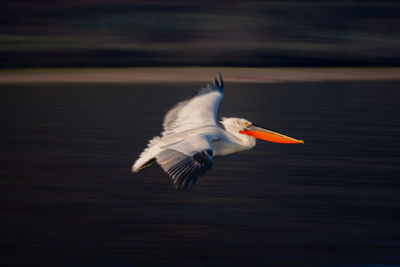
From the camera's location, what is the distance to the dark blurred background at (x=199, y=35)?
1870 centimetres

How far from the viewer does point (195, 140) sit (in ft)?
13.1

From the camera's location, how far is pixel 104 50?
62.4ft

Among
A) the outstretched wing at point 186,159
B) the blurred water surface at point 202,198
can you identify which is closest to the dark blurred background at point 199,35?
the blurred water surface at point 202,198

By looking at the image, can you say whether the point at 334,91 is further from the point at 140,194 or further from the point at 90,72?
the point at 140,194

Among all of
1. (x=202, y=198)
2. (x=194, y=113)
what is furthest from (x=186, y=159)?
(x=194, y=113)

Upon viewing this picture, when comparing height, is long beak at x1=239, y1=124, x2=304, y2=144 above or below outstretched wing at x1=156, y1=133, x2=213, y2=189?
above

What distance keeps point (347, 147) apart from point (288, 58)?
12.1 m

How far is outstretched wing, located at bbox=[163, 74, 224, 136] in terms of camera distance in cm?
476

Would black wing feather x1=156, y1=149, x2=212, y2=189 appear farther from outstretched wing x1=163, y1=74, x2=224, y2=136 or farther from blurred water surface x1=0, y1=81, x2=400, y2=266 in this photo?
outstretched wing x1=163, y1=74, x2=224, y2=136

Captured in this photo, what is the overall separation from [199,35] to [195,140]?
16530 mm

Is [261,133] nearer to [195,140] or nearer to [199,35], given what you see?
[195,140]

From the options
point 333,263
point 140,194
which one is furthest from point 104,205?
point 333,263

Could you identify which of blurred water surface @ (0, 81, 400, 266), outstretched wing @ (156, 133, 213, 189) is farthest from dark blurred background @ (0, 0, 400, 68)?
outstretched wing @ (156, 133, 213, 189)

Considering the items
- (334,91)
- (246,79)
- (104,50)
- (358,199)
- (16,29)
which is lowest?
(358,199)
